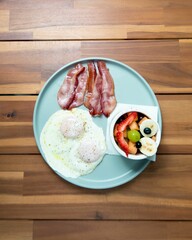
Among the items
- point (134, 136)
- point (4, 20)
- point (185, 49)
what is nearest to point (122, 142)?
point (134, 136)

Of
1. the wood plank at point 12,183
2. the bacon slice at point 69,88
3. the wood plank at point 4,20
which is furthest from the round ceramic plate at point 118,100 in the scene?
the wood plank at point 4,20

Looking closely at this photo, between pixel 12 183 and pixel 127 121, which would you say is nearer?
pixel 127 121

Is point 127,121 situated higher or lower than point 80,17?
lower

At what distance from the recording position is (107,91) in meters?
1.08

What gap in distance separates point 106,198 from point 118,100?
336 mm

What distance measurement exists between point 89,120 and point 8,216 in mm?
433

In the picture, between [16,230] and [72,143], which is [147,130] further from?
[16,230]

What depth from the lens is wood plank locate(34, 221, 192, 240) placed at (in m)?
1.11

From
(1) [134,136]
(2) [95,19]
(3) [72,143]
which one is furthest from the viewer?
(2) [95,19]

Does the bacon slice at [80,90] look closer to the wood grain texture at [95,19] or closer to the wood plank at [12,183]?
the wood grain texture at [95,19]

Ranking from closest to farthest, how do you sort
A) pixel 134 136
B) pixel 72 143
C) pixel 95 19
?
pixel 134 136
pixel 72 143
pixel 95 19

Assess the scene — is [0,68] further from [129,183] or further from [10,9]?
[129,183]

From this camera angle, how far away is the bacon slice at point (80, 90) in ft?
3.58

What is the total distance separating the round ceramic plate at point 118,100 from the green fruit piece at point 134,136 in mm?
112
